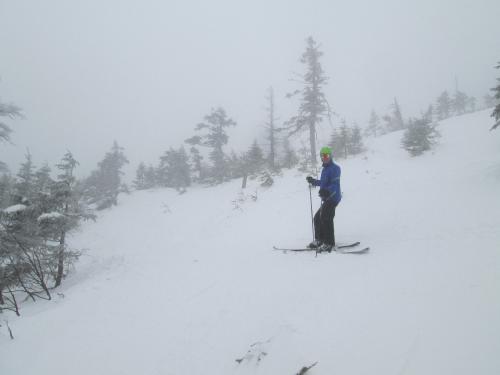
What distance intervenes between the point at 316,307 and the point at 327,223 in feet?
8.57

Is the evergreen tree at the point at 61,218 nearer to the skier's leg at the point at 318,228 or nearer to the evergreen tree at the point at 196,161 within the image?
the skier's leg at the point at 318,228

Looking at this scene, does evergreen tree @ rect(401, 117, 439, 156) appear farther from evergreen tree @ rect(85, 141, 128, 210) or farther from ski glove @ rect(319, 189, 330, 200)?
evergreen tree @ rect(85, 141, 128, 210)

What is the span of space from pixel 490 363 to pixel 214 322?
125 inches

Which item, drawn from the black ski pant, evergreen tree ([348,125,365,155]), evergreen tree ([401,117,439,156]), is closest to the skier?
the black ski pant

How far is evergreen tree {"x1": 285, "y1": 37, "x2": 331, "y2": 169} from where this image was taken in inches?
981

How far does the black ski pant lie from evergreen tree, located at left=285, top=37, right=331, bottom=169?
65.2ft

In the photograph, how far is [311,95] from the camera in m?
25.0

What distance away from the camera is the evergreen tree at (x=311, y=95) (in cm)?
2491

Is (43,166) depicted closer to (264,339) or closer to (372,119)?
(264,339)

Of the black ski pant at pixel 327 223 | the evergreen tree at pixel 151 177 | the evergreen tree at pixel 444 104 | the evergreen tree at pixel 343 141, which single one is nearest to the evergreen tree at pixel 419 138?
the evergreen tree at pixel 343 141

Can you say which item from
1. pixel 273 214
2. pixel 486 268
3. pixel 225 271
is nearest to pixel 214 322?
pixel 225 271

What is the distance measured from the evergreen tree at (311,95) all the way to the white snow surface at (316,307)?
17222 millimetres

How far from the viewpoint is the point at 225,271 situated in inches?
240

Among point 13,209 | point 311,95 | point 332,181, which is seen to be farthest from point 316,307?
point 311,95
